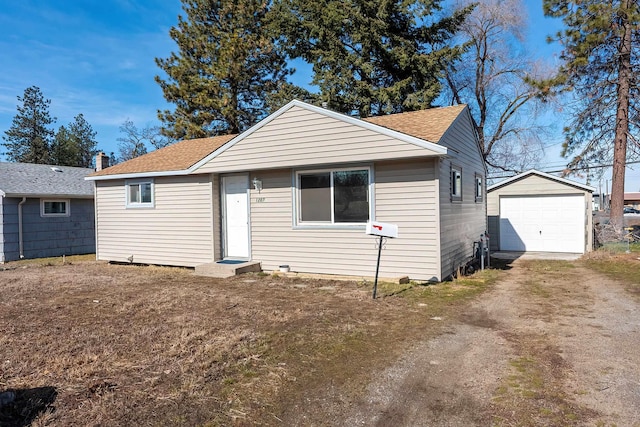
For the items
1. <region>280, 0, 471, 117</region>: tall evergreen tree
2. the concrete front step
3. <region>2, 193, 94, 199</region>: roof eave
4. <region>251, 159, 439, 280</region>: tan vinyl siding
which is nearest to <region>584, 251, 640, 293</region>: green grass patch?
<region>251, 159, 439, 280</region>: tan vinyl siding

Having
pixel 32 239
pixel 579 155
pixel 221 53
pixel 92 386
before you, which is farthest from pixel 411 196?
pixel 221 53

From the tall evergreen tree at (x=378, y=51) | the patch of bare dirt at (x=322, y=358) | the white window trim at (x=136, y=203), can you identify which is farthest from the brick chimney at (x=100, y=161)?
the tall evergreen tree at (x=378, y=51)

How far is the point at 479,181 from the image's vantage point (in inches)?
508

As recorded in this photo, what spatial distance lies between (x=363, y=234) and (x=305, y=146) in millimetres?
2411

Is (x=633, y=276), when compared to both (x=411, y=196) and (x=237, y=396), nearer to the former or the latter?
(x=411, y=196)

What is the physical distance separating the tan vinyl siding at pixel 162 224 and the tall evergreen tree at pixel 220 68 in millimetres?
10837

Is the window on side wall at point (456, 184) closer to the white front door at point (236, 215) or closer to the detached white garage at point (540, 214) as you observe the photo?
the white front door at point (236, 215)

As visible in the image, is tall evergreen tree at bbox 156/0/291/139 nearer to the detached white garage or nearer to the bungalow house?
the bungalow house

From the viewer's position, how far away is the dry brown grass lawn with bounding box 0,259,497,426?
3191 mm

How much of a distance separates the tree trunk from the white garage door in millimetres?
1735

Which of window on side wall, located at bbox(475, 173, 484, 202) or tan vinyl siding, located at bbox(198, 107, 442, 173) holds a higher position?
tan vinyl siding, located at bbox(198, 107, 442, 173)

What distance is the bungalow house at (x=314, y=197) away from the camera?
831 cm

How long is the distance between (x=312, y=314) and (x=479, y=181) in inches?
357

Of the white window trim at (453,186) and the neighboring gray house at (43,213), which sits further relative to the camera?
the neighboring gray house at (43,213)
